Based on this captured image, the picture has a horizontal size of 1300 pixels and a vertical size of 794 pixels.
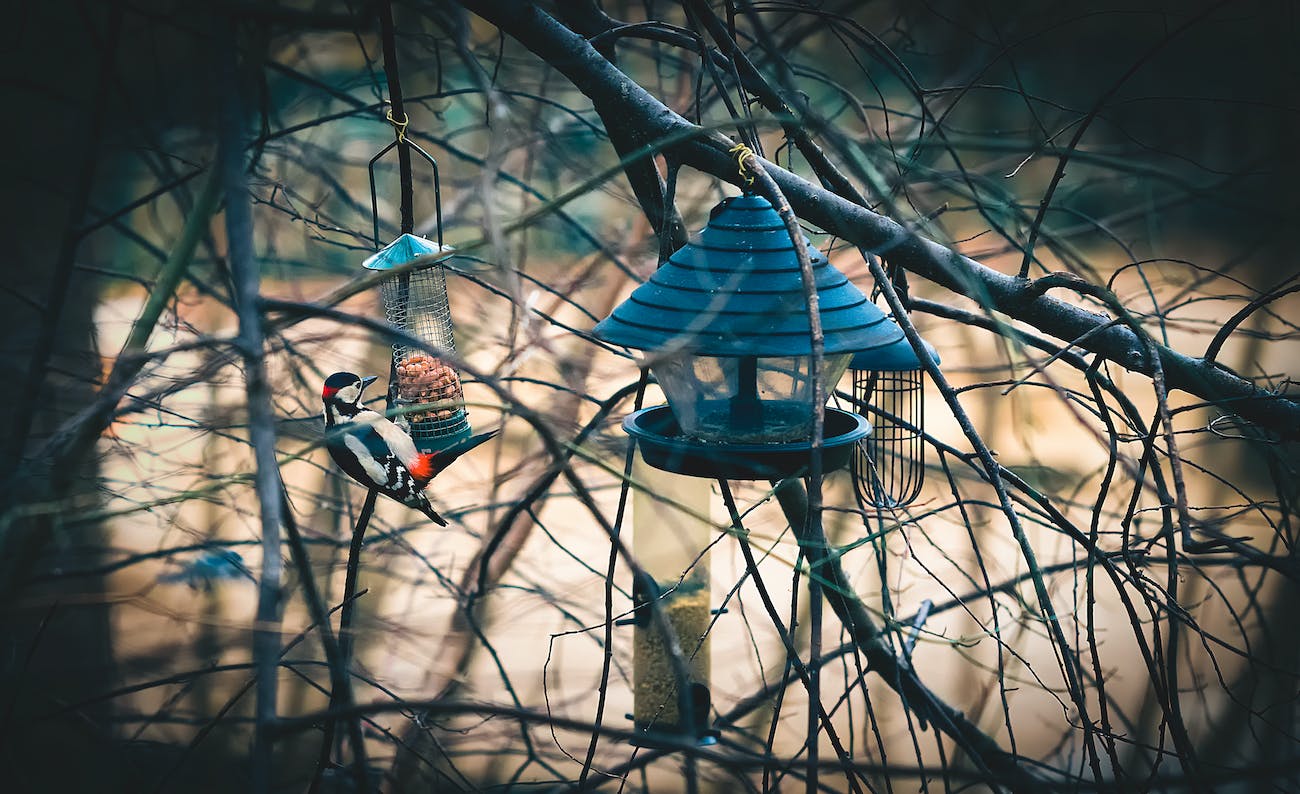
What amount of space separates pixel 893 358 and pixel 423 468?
3.41 feet

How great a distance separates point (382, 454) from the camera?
197 centimetres

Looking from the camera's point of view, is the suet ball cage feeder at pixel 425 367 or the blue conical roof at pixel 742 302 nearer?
the blue conical roof at pixel 742 302

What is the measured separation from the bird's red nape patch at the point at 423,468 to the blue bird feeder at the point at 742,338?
0.57 meters

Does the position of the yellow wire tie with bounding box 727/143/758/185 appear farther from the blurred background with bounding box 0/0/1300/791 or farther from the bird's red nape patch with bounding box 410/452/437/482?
the bird's red nape patch with bounding box 410/452/437/482

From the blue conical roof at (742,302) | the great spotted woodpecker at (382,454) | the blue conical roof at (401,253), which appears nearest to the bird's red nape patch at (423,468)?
the great spotted woodpecker at (382,454)

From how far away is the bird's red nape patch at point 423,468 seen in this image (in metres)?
2.07

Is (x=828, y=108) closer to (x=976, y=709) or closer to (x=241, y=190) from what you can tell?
(x=976, y=709)

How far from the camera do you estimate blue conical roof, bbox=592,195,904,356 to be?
4.74 ft

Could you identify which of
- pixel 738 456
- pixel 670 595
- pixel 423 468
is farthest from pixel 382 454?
pixel 670 595

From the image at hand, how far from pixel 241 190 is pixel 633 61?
388cm

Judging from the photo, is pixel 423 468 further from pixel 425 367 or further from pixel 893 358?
pixel 893 358

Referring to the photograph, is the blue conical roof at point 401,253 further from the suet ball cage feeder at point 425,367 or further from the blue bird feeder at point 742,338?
the blue bird feeder at point 742,338

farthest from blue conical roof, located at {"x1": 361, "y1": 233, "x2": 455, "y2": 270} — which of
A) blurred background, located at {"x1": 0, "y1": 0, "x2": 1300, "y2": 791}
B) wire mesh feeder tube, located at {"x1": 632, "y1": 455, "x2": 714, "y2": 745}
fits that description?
wire mesh feeder tube, located at {"x1": 632, "y1": 455, "x2": 714, "y2": 745}

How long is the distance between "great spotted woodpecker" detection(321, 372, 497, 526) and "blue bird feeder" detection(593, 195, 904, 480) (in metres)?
0.45
